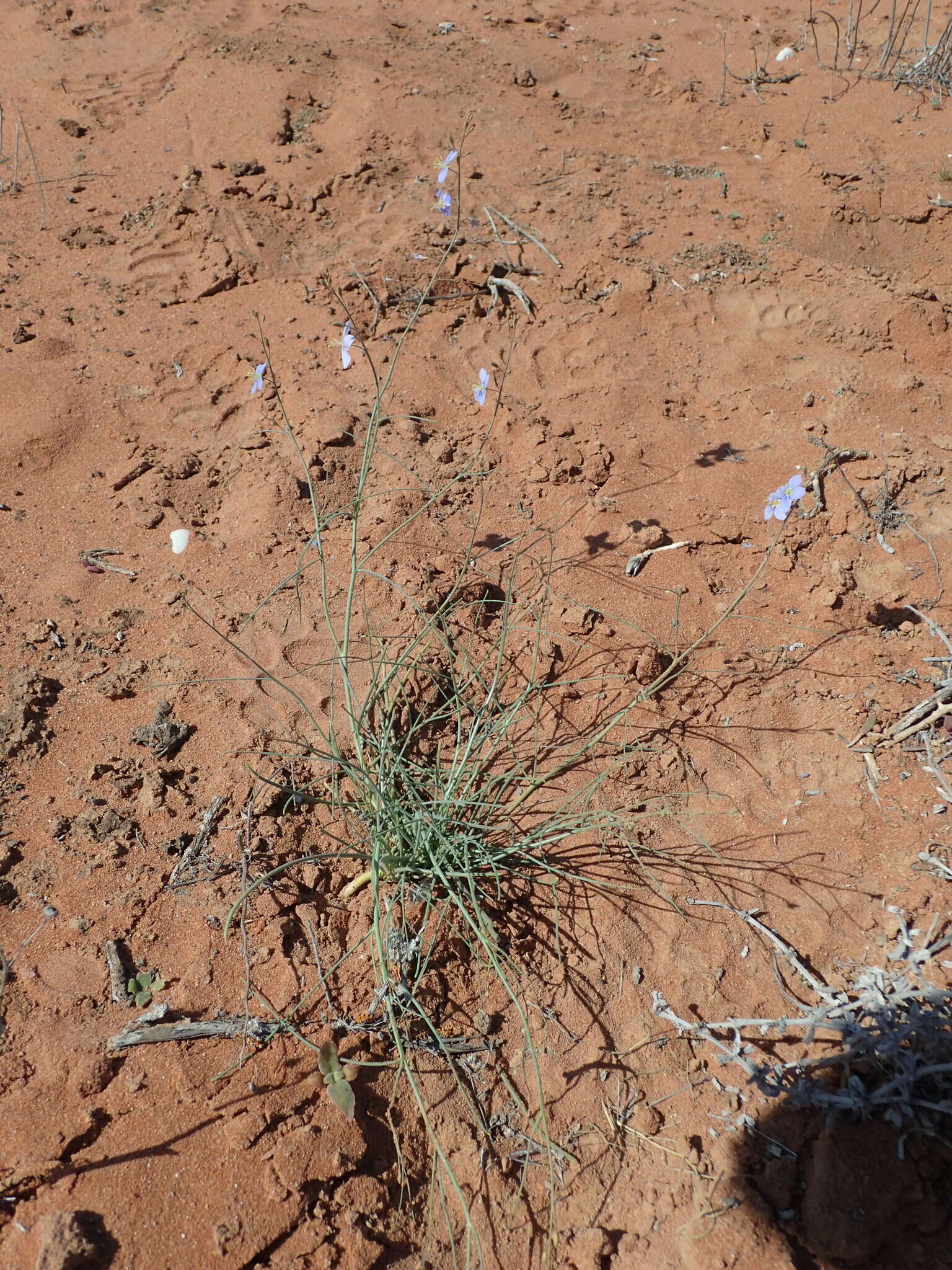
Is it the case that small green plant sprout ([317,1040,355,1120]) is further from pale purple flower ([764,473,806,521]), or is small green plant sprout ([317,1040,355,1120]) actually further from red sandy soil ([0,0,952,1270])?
pale purple flower ([764,473,806,521])

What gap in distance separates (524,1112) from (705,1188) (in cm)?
34

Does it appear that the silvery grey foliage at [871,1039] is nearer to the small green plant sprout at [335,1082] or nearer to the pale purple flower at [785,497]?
the small green plant sprout at [335,1082]

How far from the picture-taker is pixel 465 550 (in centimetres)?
242

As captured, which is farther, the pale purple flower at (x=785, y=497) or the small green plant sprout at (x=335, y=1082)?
the pale purple flower at (x=785, y=497)

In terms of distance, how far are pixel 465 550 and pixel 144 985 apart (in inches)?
53.5

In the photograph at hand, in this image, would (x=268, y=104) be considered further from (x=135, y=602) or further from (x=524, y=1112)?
(x=524, y=1112)

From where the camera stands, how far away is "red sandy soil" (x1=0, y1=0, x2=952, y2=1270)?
4.84ft

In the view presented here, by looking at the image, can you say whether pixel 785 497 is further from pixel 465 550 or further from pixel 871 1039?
pixel 871 1039

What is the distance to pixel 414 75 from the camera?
4305 millimetres

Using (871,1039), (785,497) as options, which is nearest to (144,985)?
(871,1039)

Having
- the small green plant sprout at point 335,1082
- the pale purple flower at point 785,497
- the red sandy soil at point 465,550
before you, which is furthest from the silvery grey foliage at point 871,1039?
the pale purple flower at point 785,497

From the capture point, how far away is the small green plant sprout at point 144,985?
62.8 inches

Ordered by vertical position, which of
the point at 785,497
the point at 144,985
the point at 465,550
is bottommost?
the point at 144,985

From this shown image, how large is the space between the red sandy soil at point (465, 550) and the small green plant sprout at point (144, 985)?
0.08 ft
